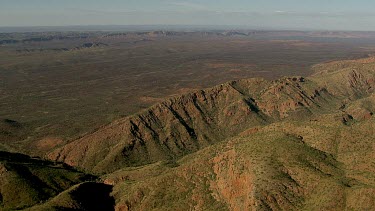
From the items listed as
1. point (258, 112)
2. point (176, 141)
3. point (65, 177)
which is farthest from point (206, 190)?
point (258, 112)

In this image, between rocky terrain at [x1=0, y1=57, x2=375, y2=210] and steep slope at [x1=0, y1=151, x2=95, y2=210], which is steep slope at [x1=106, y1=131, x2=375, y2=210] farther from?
steep slope at [x1=0, y1=151, x2=95, y2=210]

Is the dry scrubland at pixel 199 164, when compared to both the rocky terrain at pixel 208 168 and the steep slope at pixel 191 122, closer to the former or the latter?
the rocky terrain at pixel 208 168

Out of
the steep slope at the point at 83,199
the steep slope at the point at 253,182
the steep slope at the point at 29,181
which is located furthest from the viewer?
the steep slope at the point at 29,181

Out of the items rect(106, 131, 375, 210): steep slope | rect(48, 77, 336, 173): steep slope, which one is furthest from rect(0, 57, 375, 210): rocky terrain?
rect(48, 77, 336, 173): steep slope

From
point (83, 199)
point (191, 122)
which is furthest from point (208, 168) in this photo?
point (191, 122)

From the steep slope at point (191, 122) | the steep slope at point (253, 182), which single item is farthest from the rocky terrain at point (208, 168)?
the steep slope at point (191, 122)
